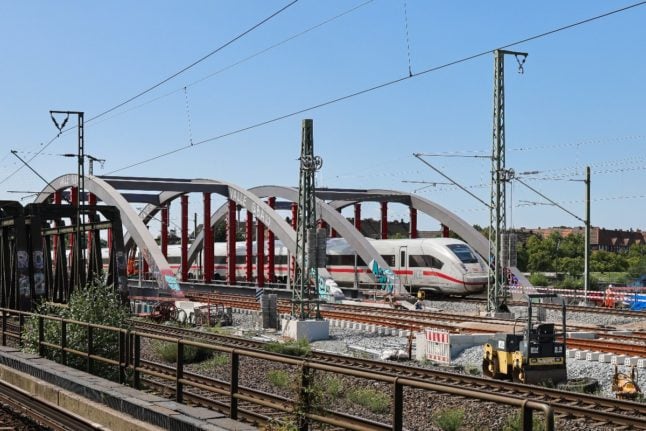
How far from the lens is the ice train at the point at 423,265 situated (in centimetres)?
4616

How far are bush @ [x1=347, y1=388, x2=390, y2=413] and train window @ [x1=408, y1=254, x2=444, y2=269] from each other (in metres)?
32.4

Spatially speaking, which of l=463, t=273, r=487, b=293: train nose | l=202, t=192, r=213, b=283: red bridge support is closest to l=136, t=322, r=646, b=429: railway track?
l=463, t=273, r=487, b=293: train nose

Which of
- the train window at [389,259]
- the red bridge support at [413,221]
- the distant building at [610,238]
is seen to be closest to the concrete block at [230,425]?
the train window at [389,259]

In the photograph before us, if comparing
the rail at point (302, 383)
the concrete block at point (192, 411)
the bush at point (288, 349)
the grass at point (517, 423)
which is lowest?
the bush at point (288, 349)

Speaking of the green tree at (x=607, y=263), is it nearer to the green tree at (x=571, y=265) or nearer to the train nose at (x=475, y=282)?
the green tree at (x=571, y=265)

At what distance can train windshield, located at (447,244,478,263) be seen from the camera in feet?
152

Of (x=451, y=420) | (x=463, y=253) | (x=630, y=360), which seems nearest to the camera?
(x=451, y=420)

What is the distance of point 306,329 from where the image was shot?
92.0 feet

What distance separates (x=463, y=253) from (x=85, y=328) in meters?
33.3

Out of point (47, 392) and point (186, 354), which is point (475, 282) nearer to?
point (186, 354)

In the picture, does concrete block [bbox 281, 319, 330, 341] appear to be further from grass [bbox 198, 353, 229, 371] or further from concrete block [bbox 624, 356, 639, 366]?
concrete block [bbox 624, 356, 639, 366]

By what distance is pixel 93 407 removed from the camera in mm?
11734

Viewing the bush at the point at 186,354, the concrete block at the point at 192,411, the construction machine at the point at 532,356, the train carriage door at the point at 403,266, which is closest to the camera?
the concrete block at the point at 192,411

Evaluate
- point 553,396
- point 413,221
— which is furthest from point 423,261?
point 553,396
